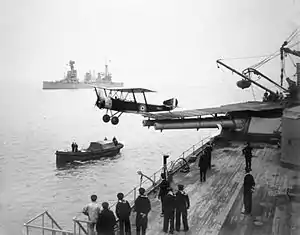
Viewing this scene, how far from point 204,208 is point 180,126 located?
3.05 meters

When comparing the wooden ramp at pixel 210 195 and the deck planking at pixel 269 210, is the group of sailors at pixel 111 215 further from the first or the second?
the deck planking at pixel 269 210

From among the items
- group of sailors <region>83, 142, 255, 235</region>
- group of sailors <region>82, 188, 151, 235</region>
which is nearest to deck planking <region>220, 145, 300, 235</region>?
group of sailors <region>83, 142, 255, 235</region>

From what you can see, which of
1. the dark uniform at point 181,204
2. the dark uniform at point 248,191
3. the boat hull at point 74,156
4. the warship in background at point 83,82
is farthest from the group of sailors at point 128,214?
the warship in background at point 83,82

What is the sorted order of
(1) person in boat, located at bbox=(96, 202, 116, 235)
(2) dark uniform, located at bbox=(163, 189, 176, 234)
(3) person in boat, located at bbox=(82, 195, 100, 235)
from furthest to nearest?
(2) dark uniform, located at bbox=(163, 189, 176, 234)
(3) person in boat, located at bbox=(82, 195, 100, 235)
(1) person in boat, located at bbox=(96, 202, 116, 235)

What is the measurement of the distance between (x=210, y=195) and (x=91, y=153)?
1399 centimetres

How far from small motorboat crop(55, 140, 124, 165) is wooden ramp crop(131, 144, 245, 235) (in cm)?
1125

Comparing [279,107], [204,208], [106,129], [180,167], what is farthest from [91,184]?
[106,129]

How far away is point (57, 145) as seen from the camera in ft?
84.6

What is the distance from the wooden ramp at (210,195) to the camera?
202 inches

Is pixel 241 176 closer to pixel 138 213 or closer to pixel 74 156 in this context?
pixel 138 213

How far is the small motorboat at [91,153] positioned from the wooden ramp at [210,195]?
36.9 ft

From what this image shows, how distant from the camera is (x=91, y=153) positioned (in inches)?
778

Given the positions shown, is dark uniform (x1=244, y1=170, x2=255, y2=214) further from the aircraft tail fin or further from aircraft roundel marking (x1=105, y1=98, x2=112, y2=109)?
the aircraft tail fin

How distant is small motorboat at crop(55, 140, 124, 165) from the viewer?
1941 cm
